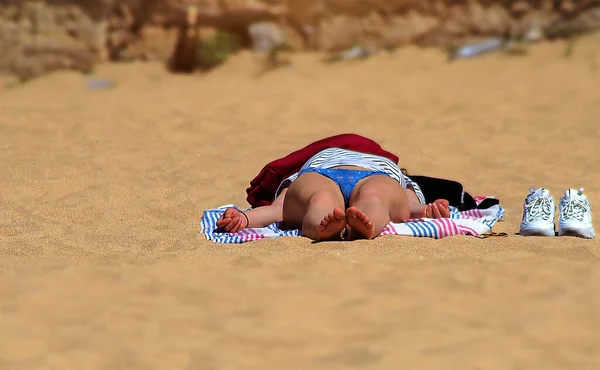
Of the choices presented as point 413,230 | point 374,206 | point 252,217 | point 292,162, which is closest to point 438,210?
point 413,230

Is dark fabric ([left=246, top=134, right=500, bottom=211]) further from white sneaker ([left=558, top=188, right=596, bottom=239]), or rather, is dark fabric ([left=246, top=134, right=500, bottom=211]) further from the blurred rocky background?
the blurred rocky background

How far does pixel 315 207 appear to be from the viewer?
11.9 feet

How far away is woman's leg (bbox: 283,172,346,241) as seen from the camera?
11.4 ft

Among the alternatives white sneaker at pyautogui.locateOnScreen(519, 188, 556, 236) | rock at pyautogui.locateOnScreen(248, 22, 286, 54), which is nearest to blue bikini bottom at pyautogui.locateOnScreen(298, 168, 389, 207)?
white sneaker at pyautogui.locateOnScreen(519, 188, 556, 236)

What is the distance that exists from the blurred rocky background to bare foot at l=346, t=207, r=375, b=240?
564 centimetres

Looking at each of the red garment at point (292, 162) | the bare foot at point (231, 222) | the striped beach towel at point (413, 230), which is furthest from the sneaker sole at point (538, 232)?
the bare foot at point (231, 222)

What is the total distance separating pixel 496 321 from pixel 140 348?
104 cm

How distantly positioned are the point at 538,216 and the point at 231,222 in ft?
4.36

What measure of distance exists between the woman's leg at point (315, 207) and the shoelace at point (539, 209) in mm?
819

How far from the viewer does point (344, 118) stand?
7.02 m

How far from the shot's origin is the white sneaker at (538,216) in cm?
369

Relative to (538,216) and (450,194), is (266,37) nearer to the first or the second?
(450,194)

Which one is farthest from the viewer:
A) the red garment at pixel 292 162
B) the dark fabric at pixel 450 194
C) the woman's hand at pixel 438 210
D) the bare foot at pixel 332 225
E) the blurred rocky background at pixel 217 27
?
the blurred rocky background at pixel 217 27

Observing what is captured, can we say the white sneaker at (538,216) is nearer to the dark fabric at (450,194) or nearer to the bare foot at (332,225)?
the dark fabric at (450,194)
